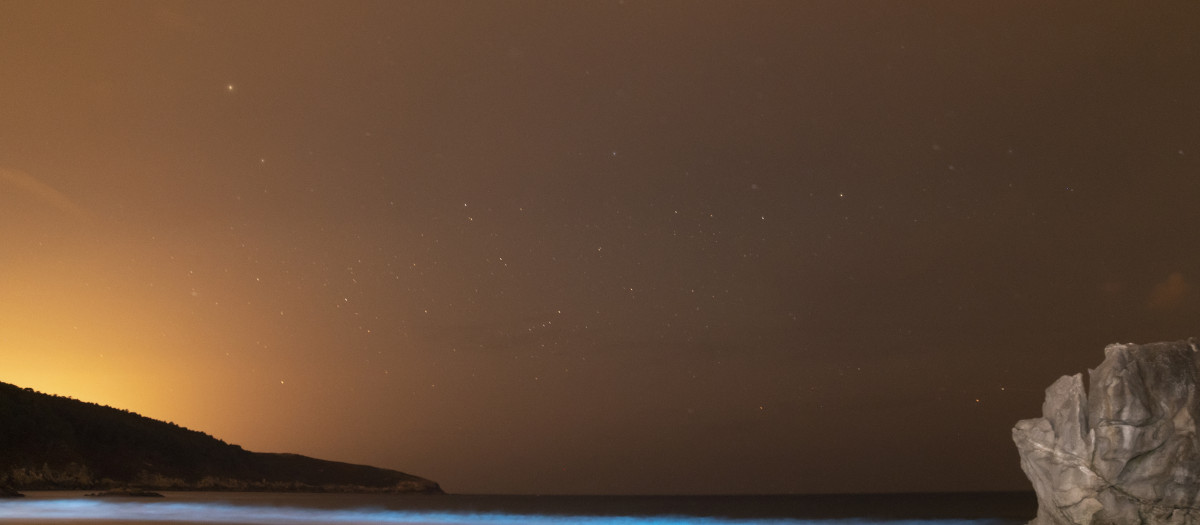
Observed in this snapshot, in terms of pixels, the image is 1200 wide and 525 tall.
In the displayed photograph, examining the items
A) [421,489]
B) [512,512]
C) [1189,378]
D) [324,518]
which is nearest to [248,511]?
[324,518]

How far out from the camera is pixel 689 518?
92.5 meters

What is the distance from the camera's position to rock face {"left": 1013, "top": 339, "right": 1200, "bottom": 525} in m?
27.4

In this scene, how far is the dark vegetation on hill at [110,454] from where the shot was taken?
90.9 meters

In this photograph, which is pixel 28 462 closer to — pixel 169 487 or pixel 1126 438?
pixel 169 487

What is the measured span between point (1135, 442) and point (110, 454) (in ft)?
364

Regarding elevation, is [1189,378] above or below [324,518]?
above

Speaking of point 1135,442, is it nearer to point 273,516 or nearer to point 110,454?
point 273,516

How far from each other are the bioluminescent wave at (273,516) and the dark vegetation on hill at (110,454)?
2309 cm

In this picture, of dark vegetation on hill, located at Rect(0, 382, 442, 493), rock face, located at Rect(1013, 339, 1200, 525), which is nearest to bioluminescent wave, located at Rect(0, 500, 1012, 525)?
dark vegetation on hill, located at Rect(0, 382, 442, 493)

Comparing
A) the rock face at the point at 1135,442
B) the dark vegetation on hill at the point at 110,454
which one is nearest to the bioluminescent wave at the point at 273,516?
the dark vegetation on hill at the point at 110,454

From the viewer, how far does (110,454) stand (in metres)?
106

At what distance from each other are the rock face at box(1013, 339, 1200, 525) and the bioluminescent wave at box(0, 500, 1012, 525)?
4335 centimetres

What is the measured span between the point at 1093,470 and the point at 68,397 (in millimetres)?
127417

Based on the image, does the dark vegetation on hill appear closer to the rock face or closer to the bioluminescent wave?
the bioluminescent wave
